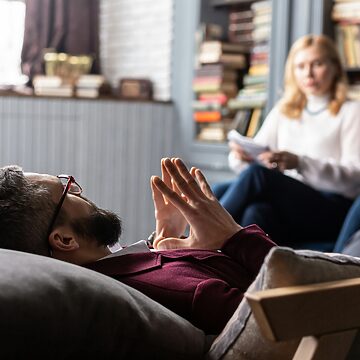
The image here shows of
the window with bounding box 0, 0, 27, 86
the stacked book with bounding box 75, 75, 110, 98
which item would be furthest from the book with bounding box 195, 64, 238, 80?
the window with bounding box 0, 0, 27, 86

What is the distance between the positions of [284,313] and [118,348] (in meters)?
0.25

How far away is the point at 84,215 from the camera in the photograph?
1.52 meters

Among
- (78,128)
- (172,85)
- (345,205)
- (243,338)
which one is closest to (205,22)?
(172,85)

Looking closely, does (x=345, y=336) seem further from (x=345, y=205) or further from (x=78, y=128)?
(x=78, y=128)

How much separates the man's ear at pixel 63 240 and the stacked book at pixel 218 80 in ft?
11.6

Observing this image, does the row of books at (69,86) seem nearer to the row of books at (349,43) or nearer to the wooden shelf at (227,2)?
the wooden shelf at (227,2)

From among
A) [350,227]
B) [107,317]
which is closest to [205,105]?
[350,227]

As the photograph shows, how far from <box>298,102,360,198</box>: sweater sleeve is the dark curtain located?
2134 millimetres

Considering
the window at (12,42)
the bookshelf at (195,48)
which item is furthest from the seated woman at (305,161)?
the window at (12,42)

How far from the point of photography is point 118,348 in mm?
1175

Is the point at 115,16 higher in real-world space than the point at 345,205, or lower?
higher

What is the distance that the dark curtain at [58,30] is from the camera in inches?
Answer: 210

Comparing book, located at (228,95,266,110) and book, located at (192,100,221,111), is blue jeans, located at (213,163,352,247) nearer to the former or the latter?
book, located at (228,95,266,110)

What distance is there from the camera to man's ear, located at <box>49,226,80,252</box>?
1467 millimetres
